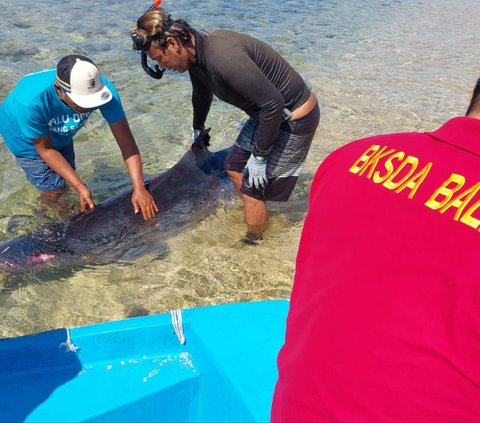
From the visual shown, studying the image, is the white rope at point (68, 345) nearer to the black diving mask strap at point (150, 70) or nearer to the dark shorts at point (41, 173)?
the black diving mask strap at point (150, 70)

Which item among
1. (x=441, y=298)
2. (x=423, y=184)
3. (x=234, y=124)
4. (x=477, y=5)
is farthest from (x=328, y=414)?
(x=477, y=5)

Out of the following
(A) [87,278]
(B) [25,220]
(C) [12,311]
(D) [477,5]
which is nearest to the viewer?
(C) [12,311]

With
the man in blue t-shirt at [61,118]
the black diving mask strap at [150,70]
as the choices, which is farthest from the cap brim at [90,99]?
the black diving mask strap at [150,70]

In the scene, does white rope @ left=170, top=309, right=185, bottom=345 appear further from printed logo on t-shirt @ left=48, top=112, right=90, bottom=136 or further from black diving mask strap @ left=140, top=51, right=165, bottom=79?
printed logo on t-shirt @ left=48, top=112, right=90, bottom=136

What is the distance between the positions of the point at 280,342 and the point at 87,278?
6.37 feet

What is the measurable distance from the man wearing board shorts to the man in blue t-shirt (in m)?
0.49

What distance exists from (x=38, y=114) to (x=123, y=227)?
1.08 meters

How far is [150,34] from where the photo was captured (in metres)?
3.35

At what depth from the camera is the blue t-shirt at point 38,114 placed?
13.0 ft

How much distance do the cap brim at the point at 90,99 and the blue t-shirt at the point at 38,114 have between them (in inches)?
6.2

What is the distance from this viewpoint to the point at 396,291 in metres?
1.21

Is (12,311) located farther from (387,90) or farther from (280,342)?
(387,90)

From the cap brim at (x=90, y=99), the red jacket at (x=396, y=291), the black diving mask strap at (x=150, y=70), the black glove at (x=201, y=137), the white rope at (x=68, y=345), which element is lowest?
the black glove at (x=201, y=137)

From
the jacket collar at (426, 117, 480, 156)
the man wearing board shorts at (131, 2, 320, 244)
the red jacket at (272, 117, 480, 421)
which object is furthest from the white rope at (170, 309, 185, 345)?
the jacket collar at (426, 117, 480, 156)
